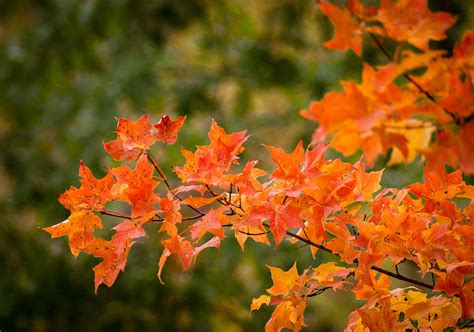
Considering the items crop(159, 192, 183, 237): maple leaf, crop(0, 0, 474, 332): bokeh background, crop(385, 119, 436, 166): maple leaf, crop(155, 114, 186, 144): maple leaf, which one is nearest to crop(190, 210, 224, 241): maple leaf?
crop(159, 192, 183, 237): maple leaf

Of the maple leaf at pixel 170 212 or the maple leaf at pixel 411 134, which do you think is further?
the maple leaf at pixel 170 212

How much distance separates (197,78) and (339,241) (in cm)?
260

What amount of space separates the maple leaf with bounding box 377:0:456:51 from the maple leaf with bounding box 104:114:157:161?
16.3 inches

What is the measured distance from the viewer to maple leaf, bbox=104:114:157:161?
112 centimetres

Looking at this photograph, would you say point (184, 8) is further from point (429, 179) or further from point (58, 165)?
point (429, 179)

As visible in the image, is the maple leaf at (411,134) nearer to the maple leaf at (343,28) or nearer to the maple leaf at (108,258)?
the maple leaf at (343,28)

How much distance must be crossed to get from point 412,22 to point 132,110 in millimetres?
2853

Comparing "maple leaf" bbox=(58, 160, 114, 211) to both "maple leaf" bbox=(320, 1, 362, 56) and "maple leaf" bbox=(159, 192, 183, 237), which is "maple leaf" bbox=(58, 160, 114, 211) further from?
"maple leaf" bbox=(320, 1, 362, 56)

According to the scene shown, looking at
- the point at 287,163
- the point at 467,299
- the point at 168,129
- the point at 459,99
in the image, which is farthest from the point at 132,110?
the point at 459,99

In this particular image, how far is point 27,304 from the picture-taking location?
11.2ft

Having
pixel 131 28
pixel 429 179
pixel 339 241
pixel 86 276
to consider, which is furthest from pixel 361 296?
pixel 131 28

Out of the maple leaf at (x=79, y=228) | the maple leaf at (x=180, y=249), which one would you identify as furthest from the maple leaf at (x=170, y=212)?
the maple leaf at (x=79, y=228)

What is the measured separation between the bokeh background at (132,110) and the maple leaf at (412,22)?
2.22 metres

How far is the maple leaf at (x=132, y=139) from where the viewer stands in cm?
112
